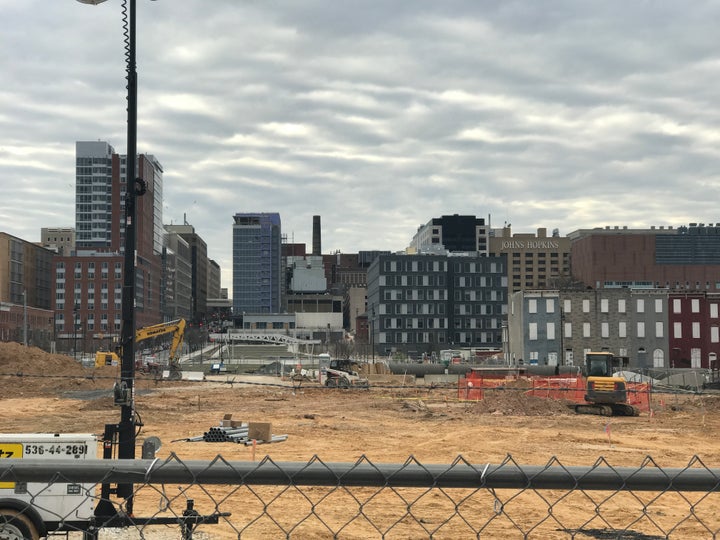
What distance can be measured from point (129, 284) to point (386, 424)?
28.9m

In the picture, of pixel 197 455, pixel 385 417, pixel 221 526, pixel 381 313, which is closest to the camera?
pixel 221 526

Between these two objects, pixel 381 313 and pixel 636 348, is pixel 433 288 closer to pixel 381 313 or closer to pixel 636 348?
pixel 381 313

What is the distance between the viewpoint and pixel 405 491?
68.9 ft

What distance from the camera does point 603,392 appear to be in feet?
150

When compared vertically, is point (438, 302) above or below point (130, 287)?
above

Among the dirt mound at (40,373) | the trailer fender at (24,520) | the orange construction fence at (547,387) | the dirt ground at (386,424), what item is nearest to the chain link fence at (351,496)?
the trailer fender at (24,520)

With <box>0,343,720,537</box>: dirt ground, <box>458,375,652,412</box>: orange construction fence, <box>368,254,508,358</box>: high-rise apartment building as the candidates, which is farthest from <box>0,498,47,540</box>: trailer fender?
<box>368,254,508,358</box>: high-rise apartment building

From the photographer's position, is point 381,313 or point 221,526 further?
point 381,313

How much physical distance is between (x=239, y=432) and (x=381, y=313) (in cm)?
12962

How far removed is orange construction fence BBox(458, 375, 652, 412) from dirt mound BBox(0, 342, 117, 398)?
29414 mm

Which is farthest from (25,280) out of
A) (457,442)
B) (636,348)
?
(457,442)

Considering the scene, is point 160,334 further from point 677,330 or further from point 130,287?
point 130,287

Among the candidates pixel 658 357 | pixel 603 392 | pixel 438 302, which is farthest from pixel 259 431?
pixel 438 302

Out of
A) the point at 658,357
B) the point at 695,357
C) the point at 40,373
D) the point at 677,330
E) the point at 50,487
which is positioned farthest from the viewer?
the point at 677,330
